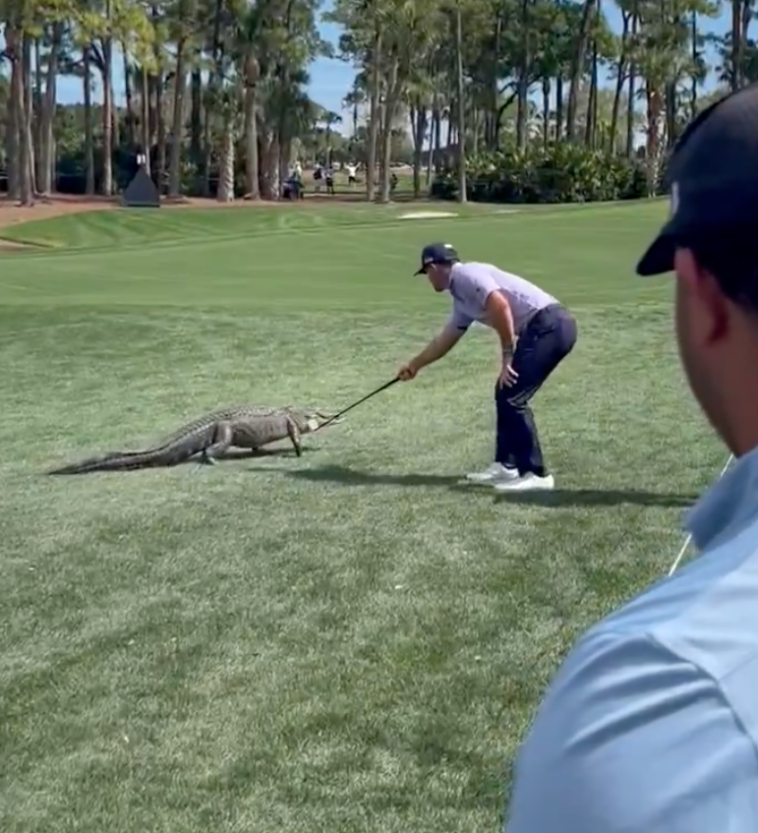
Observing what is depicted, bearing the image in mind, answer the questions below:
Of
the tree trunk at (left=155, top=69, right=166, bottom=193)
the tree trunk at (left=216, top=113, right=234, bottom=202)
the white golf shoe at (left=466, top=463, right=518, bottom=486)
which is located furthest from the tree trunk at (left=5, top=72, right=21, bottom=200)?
the white golf shoe at (left=466, top=463, right=518, bottom=486)

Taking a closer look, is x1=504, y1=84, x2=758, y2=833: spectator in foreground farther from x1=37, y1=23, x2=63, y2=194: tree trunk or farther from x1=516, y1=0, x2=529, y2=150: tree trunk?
x1=516, y1=0, x2=529, y2=150: tree trunk

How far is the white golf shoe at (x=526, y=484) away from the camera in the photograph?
9.19 meters

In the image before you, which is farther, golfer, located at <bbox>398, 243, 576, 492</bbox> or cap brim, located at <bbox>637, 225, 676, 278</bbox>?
golfer, located at <bbox>398, 243, 576, 492</bbox>

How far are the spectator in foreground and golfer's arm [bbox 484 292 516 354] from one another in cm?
789

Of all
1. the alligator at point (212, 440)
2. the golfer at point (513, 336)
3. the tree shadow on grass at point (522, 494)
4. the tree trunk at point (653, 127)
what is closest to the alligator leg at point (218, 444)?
the alligator at point (212, 440)

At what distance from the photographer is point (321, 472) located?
1002 cm

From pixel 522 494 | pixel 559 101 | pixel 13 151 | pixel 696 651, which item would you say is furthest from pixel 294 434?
pixel 559 101

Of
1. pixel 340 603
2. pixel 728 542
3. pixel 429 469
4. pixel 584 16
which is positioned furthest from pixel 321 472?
pixel 584 16

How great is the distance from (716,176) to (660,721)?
52 centimetres

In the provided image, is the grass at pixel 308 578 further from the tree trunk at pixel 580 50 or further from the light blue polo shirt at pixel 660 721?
the tree trunk at pixel 580 50

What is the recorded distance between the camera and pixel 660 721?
1.17 meters

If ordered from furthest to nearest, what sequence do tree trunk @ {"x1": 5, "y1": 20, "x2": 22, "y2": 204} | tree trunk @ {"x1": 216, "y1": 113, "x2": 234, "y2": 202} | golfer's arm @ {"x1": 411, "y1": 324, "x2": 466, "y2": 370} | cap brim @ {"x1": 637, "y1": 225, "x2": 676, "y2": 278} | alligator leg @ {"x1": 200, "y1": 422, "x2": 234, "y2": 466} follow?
tree trunk @ {"x1": 216, "y1": 113, "x2": 234, "y2": 202} < tree trunk @ {"x1": 5, "y1": 20, "x2": 22, "y2": 204} < alligator leg @ {"x1": 200, "y1": 422, "x2": 234, "y2": 466} < golfer's arm @ {"x1": 411, "y1": 324, "x2": 466, "y2": 370} < cap brim @ {"x1": 637, "y1": 225, "x2": 676, "y2": 278}

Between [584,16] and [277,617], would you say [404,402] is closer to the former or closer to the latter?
[277,617]

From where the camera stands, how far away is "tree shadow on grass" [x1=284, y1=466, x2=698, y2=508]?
28.8 ft
